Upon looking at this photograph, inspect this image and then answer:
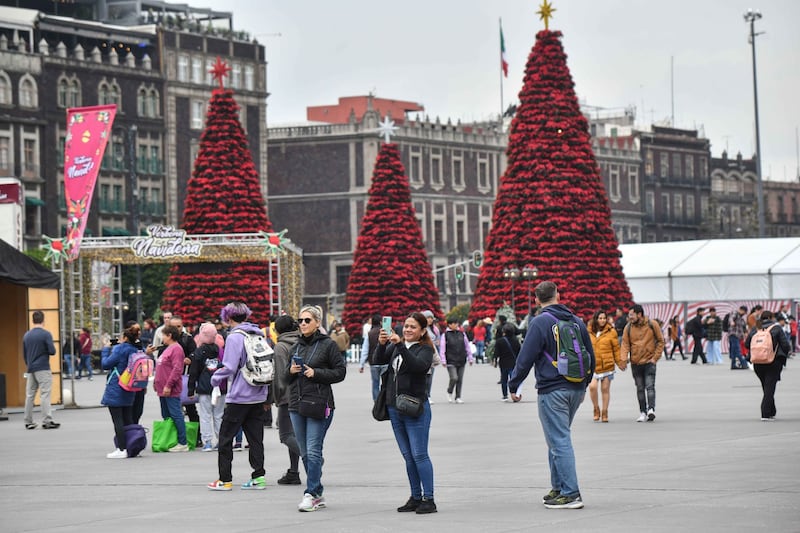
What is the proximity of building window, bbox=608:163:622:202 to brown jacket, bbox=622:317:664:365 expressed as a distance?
101 metres

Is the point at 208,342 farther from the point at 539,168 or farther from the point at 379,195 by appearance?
the point at 379,195

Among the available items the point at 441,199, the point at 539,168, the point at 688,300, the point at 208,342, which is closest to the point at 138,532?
the point at 208,342

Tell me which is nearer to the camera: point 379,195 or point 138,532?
point 138,532

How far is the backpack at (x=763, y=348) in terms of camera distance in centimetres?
2306

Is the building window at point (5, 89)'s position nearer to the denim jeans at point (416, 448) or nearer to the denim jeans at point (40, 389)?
the denim jeans at point (40, 389)

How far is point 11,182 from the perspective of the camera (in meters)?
41.8

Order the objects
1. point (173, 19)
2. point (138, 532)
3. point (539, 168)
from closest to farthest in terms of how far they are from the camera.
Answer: point (138, 532) → point (539, 168) → point (173, 19)

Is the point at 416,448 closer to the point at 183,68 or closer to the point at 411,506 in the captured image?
the point at 411,506

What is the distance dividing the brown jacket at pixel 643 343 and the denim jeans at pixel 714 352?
2472 cm

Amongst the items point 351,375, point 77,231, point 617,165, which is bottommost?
point 351,375

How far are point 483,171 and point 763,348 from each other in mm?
91403

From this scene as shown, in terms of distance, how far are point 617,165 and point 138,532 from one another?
114 metres

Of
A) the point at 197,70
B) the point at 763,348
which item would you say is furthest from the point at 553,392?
the point at 197,70

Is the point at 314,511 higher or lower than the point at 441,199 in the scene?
lower
